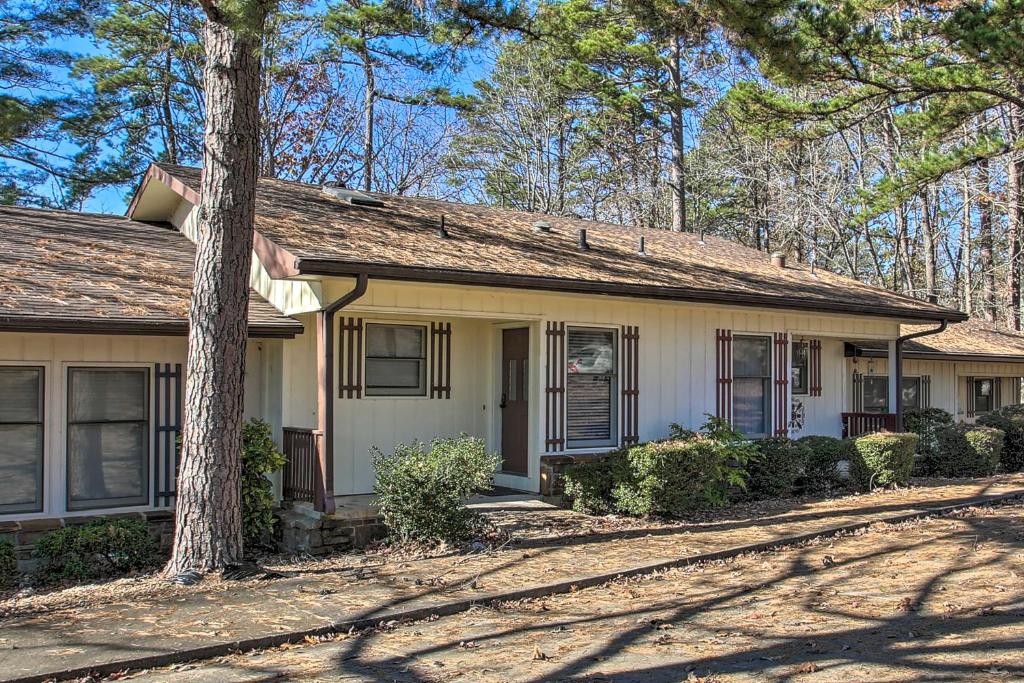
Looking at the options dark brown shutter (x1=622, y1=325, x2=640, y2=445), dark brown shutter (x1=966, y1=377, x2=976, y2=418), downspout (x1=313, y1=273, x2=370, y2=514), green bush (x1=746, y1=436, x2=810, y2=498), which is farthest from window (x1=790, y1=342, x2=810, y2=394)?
downspout (x1=313, y1=273, x2=370, y2=514)

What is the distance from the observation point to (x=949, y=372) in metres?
20.9

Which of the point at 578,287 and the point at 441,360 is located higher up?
the point at 578,287

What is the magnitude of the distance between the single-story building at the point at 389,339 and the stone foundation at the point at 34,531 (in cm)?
17

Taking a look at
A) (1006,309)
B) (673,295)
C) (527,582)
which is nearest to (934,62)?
(673,295)

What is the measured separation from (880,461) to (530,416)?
5719mm

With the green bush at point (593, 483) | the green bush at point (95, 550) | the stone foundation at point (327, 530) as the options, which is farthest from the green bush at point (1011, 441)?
the green bush at point (95, 550)

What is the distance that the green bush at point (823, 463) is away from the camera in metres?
13.6

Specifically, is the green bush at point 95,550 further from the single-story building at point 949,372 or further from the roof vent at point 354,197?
the single-story building at point 949,372

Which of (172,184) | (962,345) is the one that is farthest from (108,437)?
(962,345)

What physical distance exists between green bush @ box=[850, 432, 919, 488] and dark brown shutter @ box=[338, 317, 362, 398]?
7682 mm

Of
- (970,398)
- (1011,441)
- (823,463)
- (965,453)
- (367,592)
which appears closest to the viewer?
(367,592)

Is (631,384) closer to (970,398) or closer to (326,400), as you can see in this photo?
(326,400)

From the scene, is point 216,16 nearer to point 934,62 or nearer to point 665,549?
point 665,549

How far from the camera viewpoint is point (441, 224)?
→ 12.5 m
